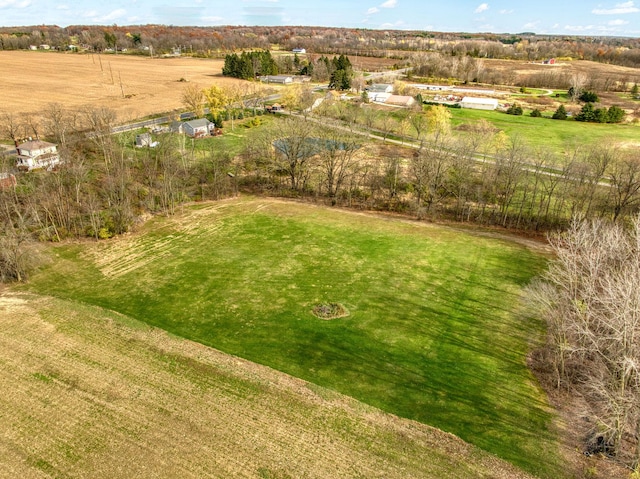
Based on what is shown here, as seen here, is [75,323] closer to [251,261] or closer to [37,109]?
[251,261]

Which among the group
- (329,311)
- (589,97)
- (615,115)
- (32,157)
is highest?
(589,97)

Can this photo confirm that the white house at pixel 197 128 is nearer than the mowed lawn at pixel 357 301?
No

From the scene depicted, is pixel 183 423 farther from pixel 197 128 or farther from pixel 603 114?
pixel 603 114

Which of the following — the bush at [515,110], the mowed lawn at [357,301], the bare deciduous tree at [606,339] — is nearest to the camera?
the bare deciduous tree at [606,339]

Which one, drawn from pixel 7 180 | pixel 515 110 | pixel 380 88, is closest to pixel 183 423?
pixel 7 180

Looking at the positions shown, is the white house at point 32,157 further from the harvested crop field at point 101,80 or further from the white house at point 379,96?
the white house at point 379,96

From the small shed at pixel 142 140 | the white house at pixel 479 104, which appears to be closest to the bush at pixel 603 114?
the white house at pixel 479 104
